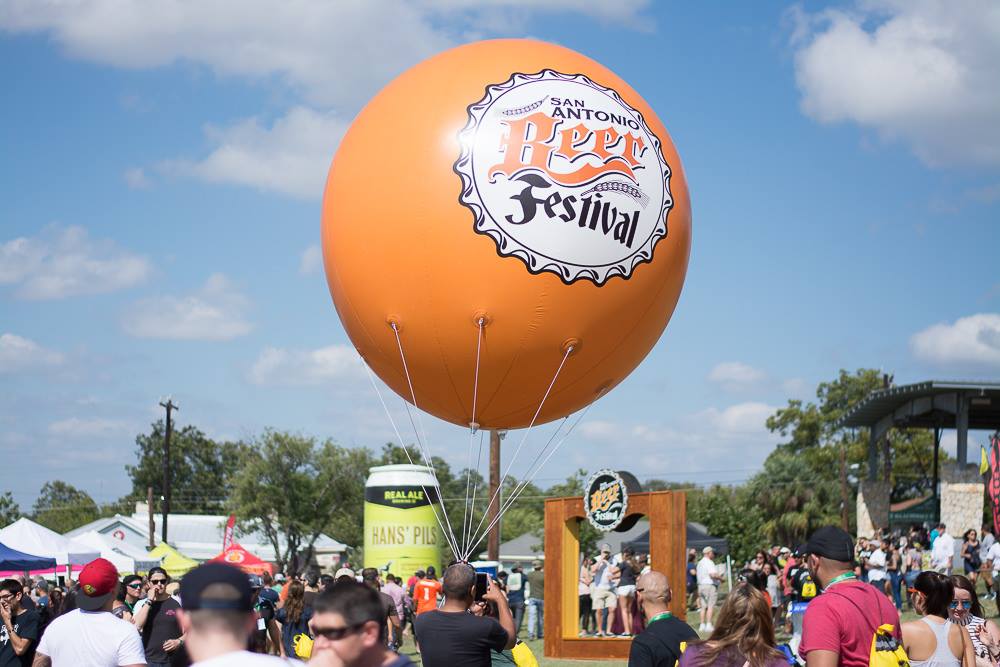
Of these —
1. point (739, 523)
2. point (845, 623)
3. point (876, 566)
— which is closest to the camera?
point (845, 623)

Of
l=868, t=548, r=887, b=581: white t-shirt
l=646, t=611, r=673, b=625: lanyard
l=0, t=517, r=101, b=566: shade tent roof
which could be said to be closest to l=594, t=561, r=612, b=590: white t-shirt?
l=868, t=548, r=887, b=581: white t-shirt

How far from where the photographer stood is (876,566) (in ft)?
64.3

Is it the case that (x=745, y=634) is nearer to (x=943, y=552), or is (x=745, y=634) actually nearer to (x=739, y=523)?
(x=943, y=552)

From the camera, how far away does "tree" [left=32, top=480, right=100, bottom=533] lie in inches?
3949

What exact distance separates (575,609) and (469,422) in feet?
29.5

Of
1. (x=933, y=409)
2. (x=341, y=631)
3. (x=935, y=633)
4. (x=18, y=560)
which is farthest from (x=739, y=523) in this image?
(x=341, y=631)

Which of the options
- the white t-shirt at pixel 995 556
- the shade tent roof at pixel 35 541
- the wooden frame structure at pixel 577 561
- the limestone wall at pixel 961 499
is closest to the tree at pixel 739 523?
the limestone wall at pixel 961 499

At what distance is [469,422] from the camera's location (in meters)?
10.2

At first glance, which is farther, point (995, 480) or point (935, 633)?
point (995, 480)

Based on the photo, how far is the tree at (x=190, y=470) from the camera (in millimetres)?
105250

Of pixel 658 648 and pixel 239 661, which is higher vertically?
pixel 239 661

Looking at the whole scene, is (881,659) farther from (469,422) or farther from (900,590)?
(900,590)

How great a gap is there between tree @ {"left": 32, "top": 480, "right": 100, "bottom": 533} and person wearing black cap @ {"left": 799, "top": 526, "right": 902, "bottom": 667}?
100.0 meters

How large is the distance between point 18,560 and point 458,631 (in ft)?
59.3
